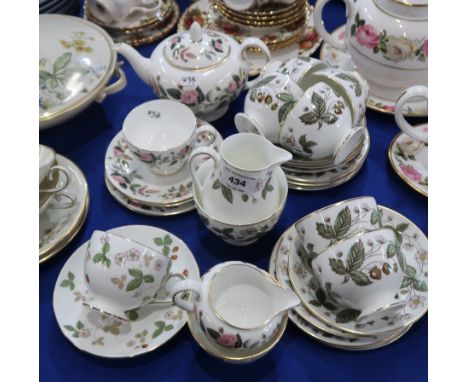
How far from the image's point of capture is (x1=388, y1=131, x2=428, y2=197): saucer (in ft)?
3.22

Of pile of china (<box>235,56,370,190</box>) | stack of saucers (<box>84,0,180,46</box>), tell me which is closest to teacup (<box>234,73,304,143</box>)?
pile of china (<box>235,56,370,190</box>)

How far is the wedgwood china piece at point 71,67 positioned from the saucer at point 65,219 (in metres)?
0.14

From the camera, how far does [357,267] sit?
724mm

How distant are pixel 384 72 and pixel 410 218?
0.35 m

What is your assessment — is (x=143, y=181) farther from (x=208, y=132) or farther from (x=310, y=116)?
(x=310, y=116)

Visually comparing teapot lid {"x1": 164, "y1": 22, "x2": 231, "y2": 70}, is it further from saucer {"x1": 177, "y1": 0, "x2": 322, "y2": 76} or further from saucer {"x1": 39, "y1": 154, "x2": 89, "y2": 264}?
saucer {"x1": 39, "y1": 154, "x2": 89, "y2": 264}

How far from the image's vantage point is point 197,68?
100 centimetres

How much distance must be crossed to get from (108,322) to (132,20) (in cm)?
86

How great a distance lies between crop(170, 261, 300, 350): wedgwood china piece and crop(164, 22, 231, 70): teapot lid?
0.47 m

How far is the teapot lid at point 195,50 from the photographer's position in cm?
100

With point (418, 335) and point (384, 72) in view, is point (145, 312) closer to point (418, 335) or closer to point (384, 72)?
point (418, 335)

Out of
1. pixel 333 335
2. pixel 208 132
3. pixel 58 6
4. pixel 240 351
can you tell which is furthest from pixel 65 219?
pixel 58 6

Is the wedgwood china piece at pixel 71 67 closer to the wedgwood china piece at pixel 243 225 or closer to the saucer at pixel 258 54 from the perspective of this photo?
the saucer at pixel 258 54

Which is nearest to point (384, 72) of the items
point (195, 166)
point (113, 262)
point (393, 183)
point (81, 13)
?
point (393, 183)
